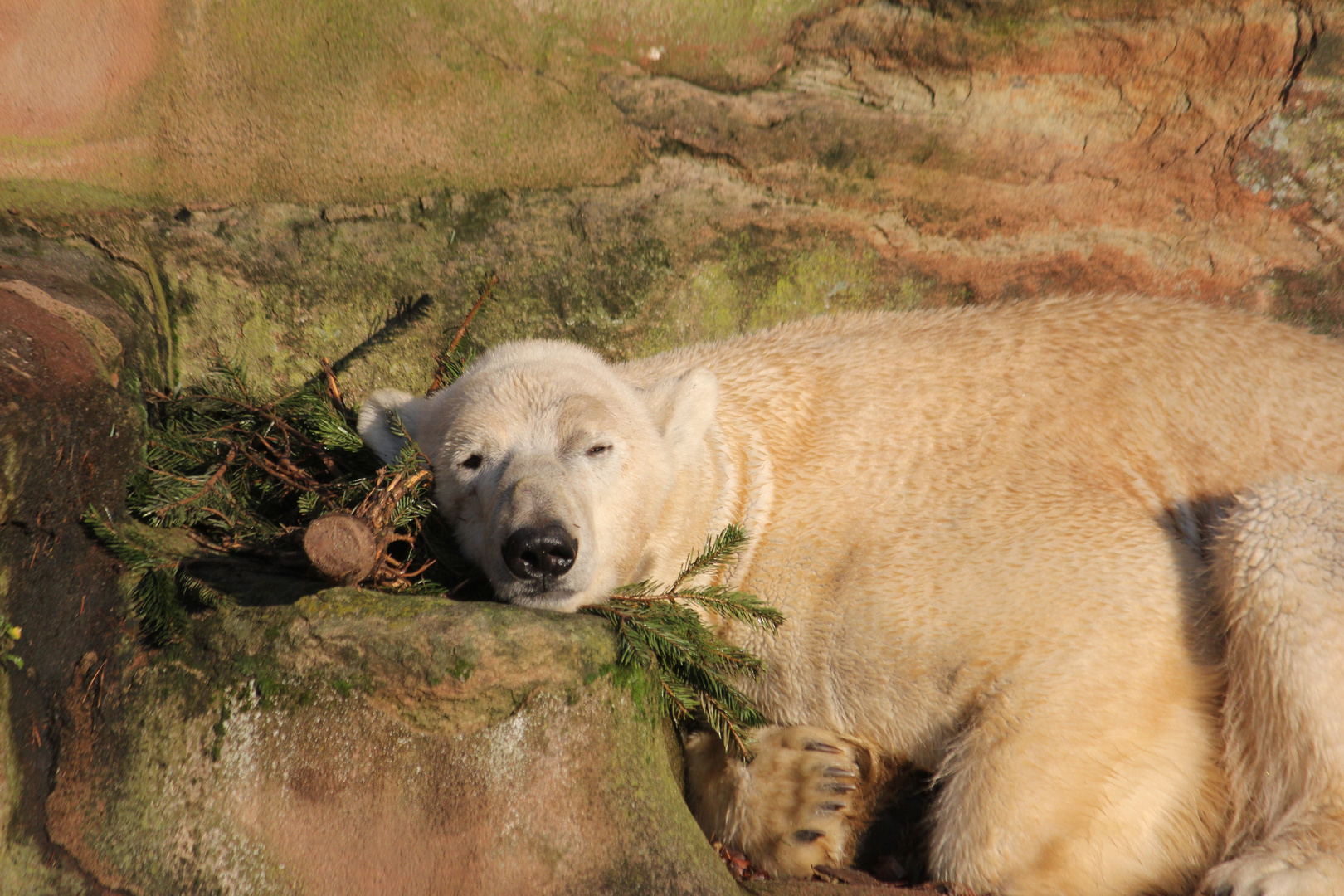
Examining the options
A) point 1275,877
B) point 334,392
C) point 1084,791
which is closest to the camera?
point 1275,877

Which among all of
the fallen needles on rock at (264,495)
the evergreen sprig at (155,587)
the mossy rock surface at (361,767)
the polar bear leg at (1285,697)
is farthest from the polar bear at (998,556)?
the evergreen sprig at (155,587)

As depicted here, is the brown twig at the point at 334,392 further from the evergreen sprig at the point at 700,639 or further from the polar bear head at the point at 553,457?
the evergreen sprig at the point at 700,639

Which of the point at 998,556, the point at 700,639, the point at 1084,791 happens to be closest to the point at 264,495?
the point at 700,639

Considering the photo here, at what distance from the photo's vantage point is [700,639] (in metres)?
3.22

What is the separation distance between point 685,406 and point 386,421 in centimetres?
117

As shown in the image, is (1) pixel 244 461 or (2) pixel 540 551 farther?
(1) pixel 244 461

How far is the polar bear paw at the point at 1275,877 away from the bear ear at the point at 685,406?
87.2 inches

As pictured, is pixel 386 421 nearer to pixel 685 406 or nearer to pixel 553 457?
pixel 553 457

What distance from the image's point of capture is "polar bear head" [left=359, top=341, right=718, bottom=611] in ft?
9.53

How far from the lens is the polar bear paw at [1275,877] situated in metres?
2.72

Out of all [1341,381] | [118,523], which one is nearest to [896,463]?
[1341,381]

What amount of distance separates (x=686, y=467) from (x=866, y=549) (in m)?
0.74

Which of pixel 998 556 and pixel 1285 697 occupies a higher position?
pixel 998 556

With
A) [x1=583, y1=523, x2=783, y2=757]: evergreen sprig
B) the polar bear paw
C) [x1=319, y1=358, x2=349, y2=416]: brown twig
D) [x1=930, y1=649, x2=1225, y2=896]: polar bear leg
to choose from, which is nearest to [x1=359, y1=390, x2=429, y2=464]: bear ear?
[x1=319, y1=358, x2=349, y2=416]: brown twig
